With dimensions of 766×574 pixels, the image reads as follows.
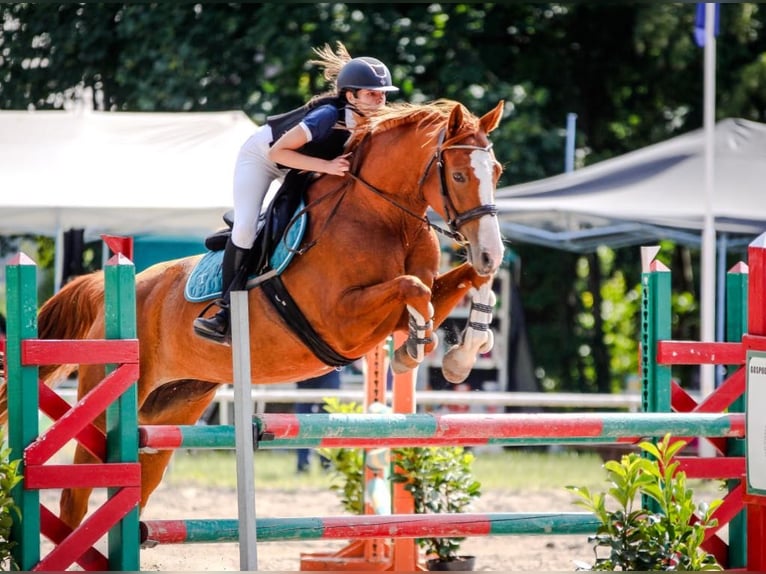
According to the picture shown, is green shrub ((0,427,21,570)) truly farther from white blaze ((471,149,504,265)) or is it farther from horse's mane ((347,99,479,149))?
horse's mane ((347,99,479,149))

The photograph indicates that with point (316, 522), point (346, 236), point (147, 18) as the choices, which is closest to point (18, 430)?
point (316, 522)

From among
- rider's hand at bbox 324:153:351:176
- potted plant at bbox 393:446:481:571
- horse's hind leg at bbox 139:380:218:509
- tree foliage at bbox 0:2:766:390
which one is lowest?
potted plant at bbox 393:446:481:571

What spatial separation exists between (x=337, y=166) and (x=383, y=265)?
1.44ft

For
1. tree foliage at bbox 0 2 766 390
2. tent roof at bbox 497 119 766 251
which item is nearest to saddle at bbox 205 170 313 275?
tent roof at bbox 497 119 766 251

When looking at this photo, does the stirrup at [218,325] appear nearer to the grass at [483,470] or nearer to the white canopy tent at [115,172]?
the grass at [483,470]

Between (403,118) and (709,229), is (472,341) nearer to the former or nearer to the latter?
(403,118)

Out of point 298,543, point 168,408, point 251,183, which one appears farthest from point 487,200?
point 298,543

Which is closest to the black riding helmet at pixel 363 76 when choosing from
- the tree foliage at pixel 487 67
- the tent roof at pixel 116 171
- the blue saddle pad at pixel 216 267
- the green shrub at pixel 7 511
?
the blue saddle pad at pixel 216 267

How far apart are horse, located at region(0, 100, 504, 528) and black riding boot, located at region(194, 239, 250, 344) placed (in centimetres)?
9

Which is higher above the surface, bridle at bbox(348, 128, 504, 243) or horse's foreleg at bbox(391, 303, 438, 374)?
bridle at bbox(348, 128, 504, 243)

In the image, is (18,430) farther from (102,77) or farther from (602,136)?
(602,136)

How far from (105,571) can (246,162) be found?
171 cm

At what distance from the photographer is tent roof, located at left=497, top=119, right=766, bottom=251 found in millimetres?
9531

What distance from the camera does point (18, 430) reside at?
379 cm
